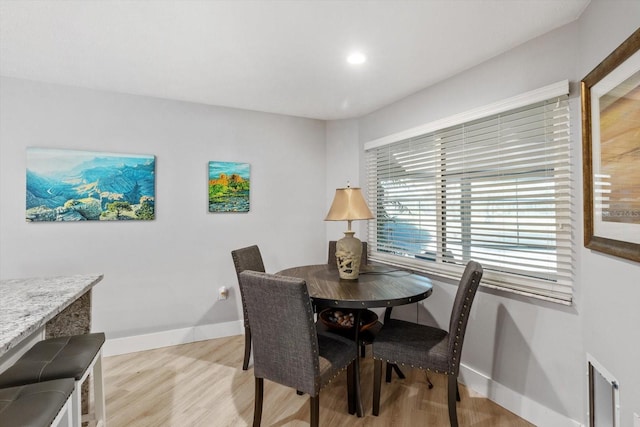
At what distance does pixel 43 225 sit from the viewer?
9.15 ft

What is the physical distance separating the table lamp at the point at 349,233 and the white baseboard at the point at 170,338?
5.49ft

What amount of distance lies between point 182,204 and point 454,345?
273 centimetres

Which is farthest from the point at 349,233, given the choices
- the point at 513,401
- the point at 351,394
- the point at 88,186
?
the point at 88,186

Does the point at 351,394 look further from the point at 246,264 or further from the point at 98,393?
the point at 98,393

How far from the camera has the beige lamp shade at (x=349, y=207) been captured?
2457mm

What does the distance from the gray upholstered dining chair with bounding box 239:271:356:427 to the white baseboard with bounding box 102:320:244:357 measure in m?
1.66

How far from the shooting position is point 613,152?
1461 mm

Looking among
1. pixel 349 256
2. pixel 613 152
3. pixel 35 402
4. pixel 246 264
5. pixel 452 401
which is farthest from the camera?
pixel 246 264

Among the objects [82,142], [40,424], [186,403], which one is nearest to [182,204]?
[82,142]

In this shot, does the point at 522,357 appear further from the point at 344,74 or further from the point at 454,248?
the point at 344,74

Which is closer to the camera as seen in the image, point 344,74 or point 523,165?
point 523,165

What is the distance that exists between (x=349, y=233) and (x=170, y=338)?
2.15 m

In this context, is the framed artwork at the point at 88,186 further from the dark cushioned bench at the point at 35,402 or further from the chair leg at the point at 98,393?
the dark cushioned bench at the point at 35,402

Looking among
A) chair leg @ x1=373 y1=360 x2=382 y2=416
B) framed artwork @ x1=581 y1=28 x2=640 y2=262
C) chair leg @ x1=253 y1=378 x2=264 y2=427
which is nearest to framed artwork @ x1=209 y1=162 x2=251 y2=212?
chair leg @ x1=253 y1=378 x2=264 y2=427
